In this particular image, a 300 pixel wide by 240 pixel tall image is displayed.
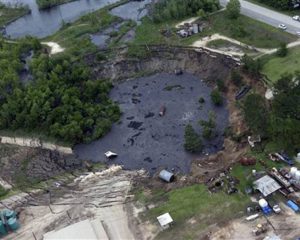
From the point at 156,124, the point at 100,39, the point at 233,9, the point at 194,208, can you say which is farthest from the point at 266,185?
the point at 100,39

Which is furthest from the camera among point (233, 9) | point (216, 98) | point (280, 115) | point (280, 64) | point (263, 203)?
point (233, 9)

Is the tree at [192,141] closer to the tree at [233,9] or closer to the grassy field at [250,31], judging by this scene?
the grassy field at [250,31]

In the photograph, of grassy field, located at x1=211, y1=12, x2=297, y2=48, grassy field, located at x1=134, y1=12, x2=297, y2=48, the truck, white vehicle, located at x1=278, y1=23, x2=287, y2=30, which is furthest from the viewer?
white vehicle, located at x1=278, y1=23, x2=287, y2=30

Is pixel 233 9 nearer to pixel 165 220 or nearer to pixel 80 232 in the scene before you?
pixel 165 220

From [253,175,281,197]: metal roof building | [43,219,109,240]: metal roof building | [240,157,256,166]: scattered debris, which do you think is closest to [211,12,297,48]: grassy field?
[240,157,256,166]: scattered debris

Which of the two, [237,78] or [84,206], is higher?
[237,78]

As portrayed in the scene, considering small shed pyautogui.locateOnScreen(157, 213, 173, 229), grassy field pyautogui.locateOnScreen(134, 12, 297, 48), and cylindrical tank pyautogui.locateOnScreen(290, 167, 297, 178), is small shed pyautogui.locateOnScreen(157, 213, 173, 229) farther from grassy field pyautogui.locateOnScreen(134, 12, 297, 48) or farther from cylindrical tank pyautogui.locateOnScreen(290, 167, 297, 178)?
grassy field pyautogui.locateOnScreen(134, 12, 297, 48)

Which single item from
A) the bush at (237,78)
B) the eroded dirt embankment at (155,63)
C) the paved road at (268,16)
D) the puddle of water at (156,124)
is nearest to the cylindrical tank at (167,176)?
the puddle of water at (156,124)
